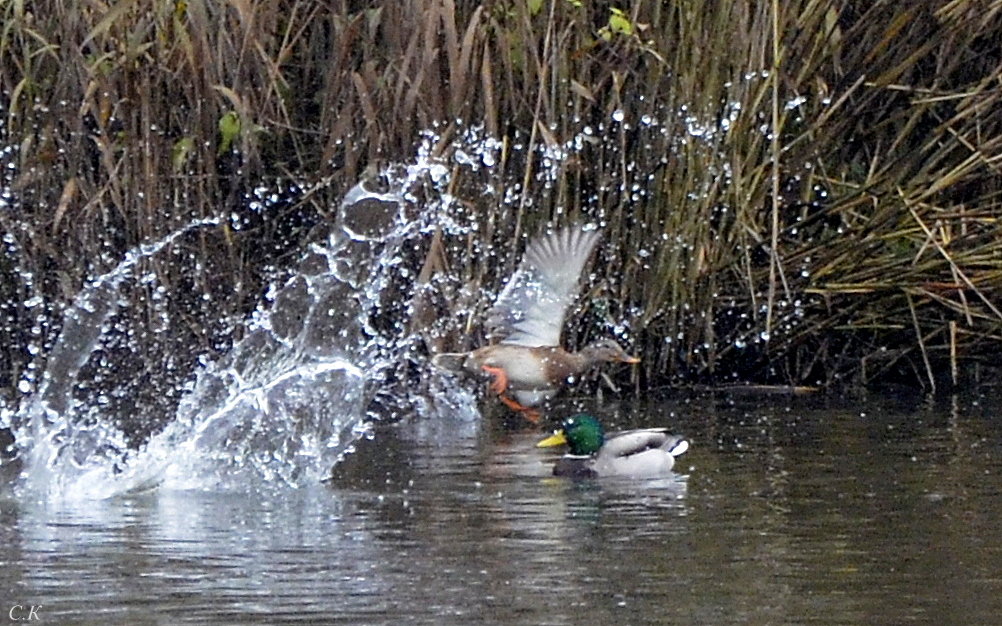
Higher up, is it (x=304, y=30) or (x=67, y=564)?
(x=304, y=30)

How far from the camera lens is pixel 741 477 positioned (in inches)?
269

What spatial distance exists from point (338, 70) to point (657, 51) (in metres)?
1.26

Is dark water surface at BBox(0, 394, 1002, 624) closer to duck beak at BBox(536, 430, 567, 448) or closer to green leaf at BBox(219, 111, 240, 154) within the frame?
duck beak at BBox(536, 430, 567, 448)

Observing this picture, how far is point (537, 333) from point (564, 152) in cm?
78

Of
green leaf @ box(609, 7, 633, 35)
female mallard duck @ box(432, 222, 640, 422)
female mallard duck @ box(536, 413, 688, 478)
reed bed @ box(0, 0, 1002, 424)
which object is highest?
green leaf @ box(609, 7, 633, 35)

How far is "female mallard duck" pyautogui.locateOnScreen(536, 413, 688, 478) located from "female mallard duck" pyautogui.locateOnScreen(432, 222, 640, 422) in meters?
1.28

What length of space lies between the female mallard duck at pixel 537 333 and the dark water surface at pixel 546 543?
2.82 ft

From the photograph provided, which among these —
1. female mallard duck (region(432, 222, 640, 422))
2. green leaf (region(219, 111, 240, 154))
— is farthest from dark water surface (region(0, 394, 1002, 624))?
green leaf (region(219, 111, 240, 154))

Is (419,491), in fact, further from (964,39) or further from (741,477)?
(964,39)

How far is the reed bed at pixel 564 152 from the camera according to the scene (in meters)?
8.38

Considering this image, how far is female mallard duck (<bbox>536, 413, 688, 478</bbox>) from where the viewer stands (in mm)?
6973

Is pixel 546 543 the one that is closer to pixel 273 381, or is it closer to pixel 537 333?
pixel 273 381

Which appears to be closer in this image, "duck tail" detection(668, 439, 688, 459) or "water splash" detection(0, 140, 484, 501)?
"water splash" detection(0, 140, 484, 501)

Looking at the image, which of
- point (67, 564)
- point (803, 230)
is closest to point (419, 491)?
point (67, 564)
